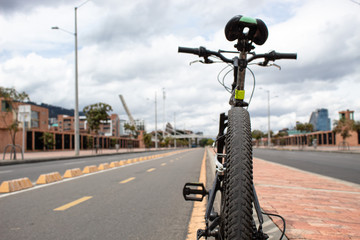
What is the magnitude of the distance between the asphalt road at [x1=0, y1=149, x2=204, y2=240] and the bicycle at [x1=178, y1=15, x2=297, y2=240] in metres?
1.43

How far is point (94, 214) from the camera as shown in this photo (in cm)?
477

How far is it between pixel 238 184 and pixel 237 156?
A: 0.20 metres

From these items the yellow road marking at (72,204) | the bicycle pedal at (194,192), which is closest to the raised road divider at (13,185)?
the yellow road marking at (72,204)

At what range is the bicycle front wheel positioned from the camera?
73.4 inches

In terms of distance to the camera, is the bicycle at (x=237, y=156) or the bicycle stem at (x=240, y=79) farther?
the bicycle stem at (x=240, y=79)

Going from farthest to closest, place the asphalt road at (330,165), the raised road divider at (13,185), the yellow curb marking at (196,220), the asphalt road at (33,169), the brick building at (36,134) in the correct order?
the brick building at (36,134) < the asphalt road at (33,169) < the asphalt road at (330,165) < the raised road divider at (13,185) < the yellow curb marking at (196,220)

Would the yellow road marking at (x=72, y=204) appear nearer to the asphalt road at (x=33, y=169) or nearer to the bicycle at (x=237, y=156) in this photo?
the bicycle at (x=237, y=156)

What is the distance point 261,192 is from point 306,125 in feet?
210

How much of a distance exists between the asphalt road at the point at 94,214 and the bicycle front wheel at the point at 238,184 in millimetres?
1863

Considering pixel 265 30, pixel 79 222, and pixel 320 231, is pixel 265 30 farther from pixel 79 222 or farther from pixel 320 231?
pixel 79 222

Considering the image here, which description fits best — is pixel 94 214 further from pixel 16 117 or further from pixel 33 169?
pixel 16 117

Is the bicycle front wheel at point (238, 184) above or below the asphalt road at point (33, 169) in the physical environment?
above

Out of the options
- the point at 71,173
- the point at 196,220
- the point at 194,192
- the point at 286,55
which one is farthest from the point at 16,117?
the point at 286,55

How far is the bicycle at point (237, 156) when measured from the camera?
191 centimetres
